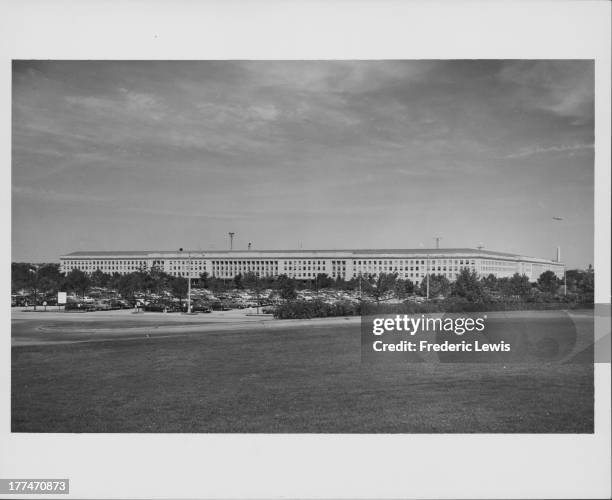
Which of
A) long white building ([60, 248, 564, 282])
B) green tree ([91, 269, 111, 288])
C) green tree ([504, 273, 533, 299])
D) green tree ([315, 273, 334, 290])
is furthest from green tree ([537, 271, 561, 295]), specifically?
green tree ([91, 269, 111, 288])

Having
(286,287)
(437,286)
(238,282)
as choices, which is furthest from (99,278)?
(437,286)

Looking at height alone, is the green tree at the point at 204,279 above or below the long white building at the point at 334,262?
below

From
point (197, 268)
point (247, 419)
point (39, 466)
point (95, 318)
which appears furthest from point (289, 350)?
point (95, 318)

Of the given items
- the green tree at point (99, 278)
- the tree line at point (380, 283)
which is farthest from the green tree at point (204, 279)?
the green tree at point (99, 278)

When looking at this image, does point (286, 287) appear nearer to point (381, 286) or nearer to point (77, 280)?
point (381, 286)

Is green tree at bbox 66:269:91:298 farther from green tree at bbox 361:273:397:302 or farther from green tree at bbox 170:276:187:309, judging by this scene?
green tree at bbox 361:273:397:302

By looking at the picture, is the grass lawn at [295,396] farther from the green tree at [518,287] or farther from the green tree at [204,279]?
the green tree at [204,279]

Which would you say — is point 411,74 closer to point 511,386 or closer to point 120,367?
point 511,386
